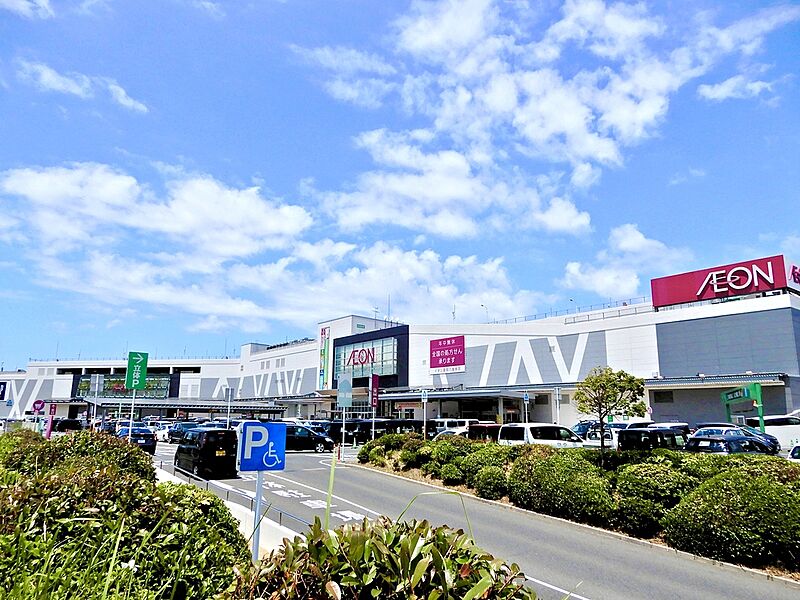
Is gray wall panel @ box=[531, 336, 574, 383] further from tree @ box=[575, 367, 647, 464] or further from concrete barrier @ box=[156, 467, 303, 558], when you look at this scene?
concrete barrier @ box=[156, 467, 303, 558]

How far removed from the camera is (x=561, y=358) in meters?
55.3

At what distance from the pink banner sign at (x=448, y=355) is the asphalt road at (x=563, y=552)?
151 ft

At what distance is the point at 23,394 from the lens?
362ft

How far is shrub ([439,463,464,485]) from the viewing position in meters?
18.4

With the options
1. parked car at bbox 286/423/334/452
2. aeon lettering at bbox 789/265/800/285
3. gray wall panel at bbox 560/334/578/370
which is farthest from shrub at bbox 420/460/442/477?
aeon lettering at bbox 789/265/800/285

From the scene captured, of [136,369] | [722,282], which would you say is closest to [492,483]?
[136,369]

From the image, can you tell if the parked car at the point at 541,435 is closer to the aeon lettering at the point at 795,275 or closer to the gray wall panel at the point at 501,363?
the aeon lettering at the point at 795,275

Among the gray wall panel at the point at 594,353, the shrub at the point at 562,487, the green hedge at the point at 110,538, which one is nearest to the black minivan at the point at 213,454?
the shrub at the point at 562,487

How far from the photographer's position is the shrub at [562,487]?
41.2ft

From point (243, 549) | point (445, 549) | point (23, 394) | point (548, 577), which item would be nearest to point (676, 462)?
point (548, 577)

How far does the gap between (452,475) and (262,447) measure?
12.4 metres

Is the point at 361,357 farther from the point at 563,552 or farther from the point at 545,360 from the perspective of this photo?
the point at 563,552

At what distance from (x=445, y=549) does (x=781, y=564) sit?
368 inches

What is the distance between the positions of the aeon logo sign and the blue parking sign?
159 ft
